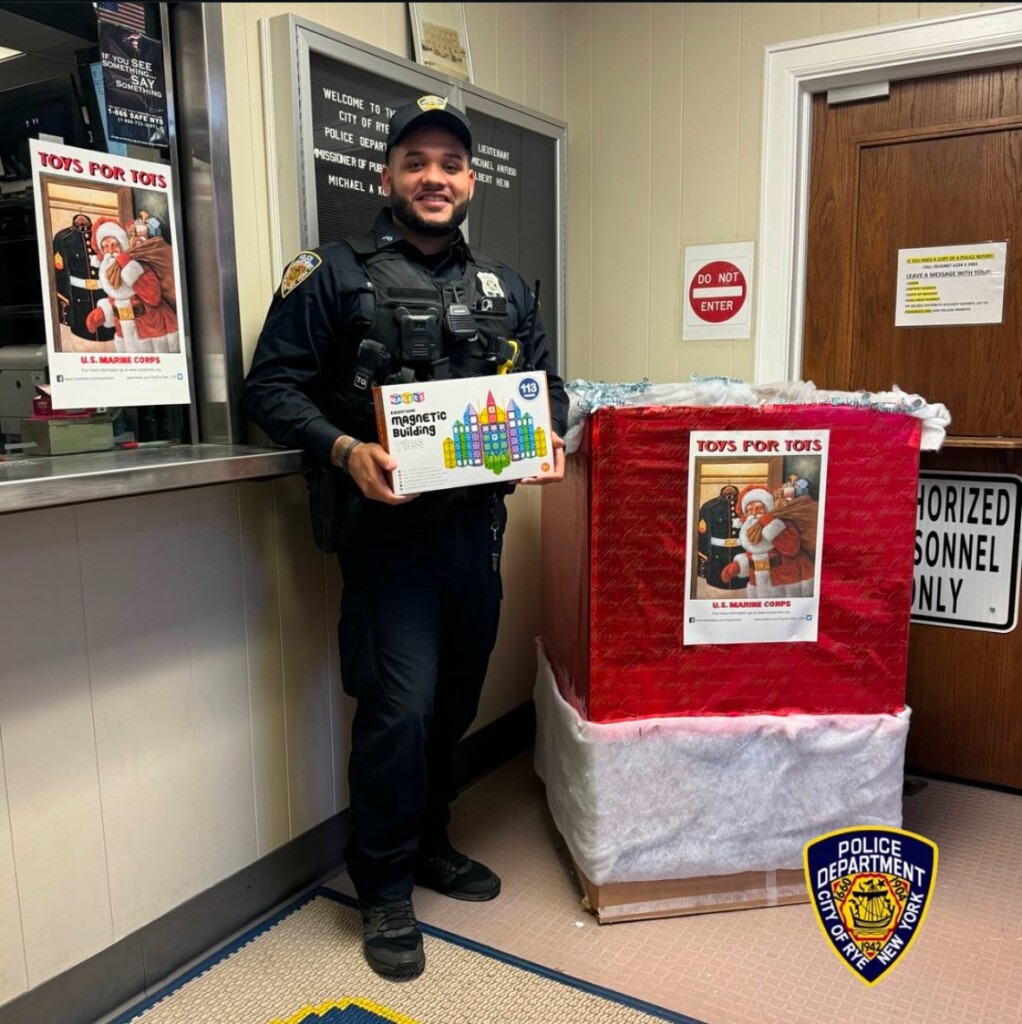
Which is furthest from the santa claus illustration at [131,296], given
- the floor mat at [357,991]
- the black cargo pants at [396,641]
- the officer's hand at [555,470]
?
the floor mat at [357,991]

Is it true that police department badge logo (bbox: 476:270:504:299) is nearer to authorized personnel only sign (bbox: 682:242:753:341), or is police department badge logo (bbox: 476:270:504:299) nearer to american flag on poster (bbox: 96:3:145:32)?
american flag on poster (bbox: 96:3:145:32)

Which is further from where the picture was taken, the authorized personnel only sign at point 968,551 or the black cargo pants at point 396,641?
the authorized personnel only sign at point 968,551

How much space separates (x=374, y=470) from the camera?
58.0 inches

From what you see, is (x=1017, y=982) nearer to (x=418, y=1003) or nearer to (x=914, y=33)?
(x=418, y=1003)

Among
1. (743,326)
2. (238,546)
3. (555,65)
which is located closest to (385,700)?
(238,546)

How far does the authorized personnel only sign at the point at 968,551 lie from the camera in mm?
2254

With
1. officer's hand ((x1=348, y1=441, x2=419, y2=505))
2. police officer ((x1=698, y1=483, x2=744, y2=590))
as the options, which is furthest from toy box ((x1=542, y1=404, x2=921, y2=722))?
officer's hand ((x1=348, y1=441, x2=419, y2=505))

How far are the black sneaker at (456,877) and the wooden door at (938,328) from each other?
4.11 feet

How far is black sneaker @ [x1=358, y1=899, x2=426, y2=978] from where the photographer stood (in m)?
1.61

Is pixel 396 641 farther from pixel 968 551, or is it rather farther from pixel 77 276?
pixel 968 551

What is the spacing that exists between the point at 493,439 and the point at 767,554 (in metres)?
0.59

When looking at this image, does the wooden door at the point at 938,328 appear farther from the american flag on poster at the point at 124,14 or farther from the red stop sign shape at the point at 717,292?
A: the american flag on poster at the point at 124,14

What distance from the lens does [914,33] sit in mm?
2090

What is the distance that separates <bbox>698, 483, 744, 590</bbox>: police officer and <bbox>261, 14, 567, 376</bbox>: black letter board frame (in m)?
0.92
